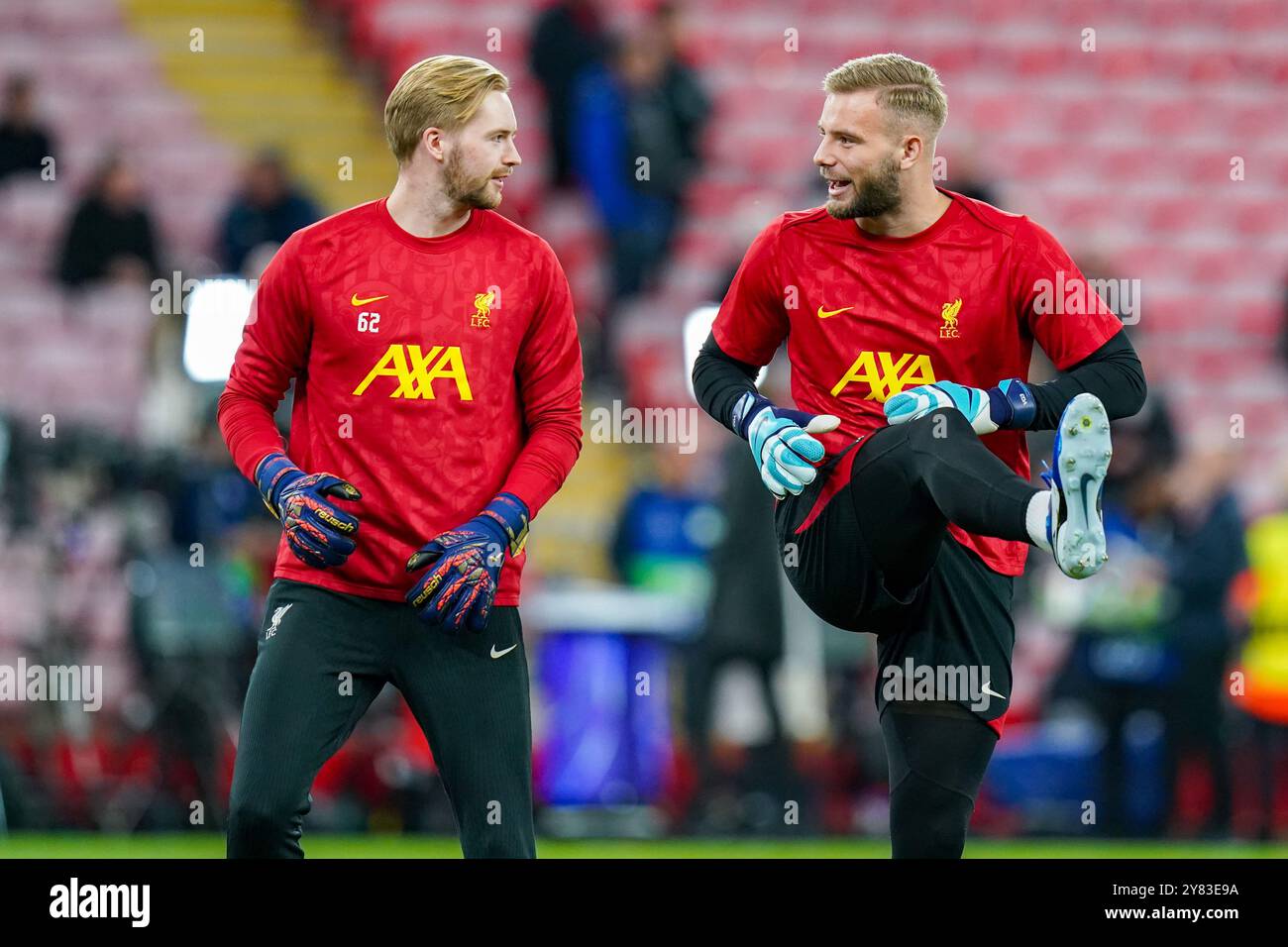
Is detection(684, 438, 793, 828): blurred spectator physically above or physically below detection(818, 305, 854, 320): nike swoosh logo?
below

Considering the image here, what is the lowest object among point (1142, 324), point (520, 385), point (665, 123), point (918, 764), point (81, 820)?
point (81, 820)

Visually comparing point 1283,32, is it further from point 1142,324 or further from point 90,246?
point 90,246

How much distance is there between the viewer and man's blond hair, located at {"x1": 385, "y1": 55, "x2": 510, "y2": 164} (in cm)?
507

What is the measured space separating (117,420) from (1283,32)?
8.15 m

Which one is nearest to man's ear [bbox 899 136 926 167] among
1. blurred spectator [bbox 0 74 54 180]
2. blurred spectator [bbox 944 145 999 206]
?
blurred spectator [bbox 944 145 999 206]

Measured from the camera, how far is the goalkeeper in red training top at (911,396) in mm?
5074

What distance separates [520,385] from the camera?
17.1ft

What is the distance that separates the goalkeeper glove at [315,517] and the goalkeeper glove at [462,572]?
18 centimetres

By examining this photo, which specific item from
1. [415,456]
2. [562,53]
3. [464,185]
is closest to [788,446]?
[415,456]

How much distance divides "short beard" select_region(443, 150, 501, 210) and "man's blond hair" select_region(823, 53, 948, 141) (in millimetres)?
951

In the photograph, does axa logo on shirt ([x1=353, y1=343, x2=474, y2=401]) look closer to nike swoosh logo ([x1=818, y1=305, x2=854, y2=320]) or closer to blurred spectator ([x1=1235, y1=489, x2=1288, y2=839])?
nike swoosh logo ([x1=818, y1=305, x2=854, y2=320])

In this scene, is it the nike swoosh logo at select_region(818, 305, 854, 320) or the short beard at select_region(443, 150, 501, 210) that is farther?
the nike swoosh logo at select_region(818, 305, 854, 320)

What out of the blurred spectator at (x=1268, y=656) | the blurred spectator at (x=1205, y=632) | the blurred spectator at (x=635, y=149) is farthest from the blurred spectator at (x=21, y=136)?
the blurred spectator at (x=1268, y=656)
